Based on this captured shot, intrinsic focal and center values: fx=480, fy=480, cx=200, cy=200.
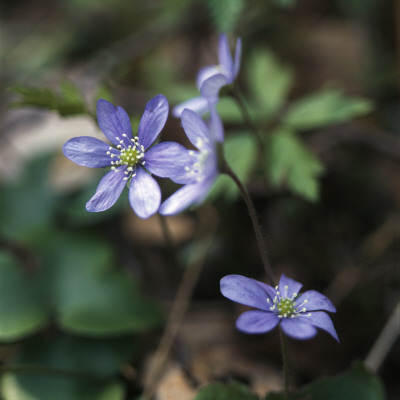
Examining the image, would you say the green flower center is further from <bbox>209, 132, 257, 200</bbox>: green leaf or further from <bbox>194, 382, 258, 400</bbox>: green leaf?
<bbox>209, 132, 257, 200</bbox>: green leaf

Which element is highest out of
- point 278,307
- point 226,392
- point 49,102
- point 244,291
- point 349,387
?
point 49,102

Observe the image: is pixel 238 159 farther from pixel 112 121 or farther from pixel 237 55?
pixel 112 121

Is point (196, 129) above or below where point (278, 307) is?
above

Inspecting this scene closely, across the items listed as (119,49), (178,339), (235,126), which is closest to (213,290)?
(178,339)

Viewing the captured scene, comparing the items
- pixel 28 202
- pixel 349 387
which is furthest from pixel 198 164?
pixel 28 202

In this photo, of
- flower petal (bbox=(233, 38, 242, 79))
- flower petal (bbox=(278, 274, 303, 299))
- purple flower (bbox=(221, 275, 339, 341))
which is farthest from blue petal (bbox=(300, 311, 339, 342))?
flower petal (bbox=(233, 38, 242, 79))

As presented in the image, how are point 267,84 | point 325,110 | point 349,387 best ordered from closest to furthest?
point 349,387, point 325,110, point 267,84
